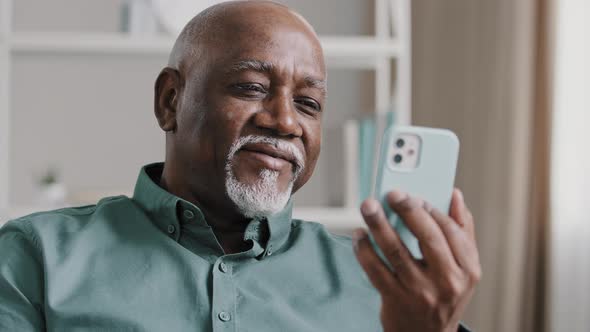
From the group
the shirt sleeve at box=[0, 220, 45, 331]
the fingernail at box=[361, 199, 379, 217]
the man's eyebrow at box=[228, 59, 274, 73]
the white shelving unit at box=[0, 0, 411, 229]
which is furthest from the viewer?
the white shelving unit at box=[0, 0, 411, 229]

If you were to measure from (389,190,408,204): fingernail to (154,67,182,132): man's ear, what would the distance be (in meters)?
0.51

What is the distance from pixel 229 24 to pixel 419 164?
0.42m

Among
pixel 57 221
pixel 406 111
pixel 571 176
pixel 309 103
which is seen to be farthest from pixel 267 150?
pixel 571 176

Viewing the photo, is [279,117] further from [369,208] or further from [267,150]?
[369,208]

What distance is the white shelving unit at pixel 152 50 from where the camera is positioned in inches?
74.9

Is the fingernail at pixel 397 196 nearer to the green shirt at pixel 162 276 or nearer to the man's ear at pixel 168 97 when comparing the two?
the green shirt at pixel 162 276

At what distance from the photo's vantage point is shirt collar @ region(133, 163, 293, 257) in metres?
1.11

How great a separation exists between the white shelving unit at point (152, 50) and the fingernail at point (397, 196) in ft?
3.89

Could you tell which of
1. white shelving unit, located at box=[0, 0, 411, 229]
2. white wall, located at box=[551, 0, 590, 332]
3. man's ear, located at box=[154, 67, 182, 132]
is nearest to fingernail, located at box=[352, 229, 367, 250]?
man's ear, located at box=[154, 67, 182, 132]

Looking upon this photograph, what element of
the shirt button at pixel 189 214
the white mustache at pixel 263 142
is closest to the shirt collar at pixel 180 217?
the shirt button at pixel 189 214

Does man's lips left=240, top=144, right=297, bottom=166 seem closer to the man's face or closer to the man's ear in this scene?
the man's face

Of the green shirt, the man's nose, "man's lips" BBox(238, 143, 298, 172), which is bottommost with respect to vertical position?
the green shirt

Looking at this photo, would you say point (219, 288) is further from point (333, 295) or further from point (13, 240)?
point (13, 240)

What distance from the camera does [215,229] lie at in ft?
3.83
